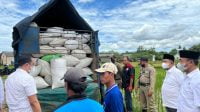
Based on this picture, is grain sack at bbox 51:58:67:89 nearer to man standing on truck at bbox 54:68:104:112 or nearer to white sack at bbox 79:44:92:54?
white sack at bbox 79:44:92:54

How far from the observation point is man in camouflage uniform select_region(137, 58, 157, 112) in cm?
902

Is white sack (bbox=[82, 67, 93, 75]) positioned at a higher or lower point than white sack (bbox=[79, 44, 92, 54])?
lower

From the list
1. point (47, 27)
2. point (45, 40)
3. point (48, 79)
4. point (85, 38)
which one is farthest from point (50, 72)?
point (47, 27)

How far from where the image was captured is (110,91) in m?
3.89

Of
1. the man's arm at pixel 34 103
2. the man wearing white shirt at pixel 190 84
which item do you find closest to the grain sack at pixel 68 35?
the man's arm at pixel 34 103

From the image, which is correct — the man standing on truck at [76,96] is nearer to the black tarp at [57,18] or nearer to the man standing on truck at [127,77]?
the black tarp at [57,18]

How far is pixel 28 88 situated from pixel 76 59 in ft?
10.4

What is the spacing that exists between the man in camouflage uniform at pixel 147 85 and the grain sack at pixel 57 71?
2.66 m

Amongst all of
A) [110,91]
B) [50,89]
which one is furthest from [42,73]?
[110,91]

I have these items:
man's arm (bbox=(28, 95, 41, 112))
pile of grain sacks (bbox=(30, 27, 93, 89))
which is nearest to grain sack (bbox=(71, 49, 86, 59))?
pile of grain sacks (bbox=(30, 27, 93, 89))

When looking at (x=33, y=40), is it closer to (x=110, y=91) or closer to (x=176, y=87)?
(x=176, y=87)

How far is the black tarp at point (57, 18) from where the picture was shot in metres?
7.77

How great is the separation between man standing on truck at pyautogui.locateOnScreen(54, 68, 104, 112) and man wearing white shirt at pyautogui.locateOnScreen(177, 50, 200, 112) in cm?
204

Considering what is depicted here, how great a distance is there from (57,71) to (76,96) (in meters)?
4.89
